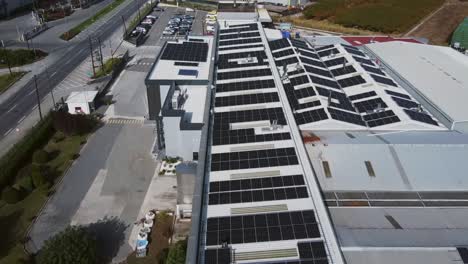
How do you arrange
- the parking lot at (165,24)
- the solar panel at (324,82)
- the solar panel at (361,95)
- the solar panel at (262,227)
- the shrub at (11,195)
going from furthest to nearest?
the parking lot at (165,24) < the solar panel at (324,82) < the solar panel at (361,95) < the shrub at (11,195) < the solar panel at (262,227)

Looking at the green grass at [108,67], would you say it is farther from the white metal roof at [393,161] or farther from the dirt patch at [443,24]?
the dirt patch at [443,24]

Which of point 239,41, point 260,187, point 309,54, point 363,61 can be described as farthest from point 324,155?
point 239,41

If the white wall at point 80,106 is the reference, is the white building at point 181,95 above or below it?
above

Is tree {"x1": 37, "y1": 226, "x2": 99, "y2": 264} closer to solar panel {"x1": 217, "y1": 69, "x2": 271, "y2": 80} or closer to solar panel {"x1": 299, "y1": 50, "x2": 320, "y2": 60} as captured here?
solar panel {"x1": 217, "y1": 69, "x2": 271, "y2": 80}

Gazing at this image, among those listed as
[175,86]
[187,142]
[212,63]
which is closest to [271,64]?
[212,63]

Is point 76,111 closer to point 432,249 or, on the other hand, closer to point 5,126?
point 5,126

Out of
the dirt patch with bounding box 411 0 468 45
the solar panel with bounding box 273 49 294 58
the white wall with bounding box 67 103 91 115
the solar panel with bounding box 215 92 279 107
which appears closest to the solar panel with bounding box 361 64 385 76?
the solar panel with bounding box 273 49 294 58

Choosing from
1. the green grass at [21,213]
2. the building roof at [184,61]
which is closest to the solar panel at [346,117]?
the building roof at [184,61]
